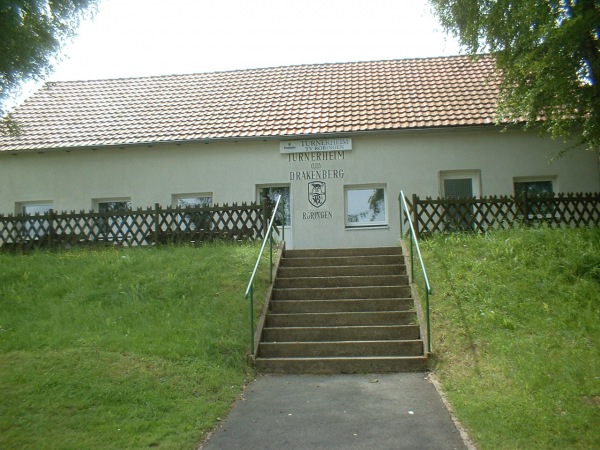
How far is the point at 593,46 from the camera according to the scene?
1052 cm

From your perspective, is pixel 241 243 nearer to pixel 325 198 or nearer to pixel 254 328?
pixel 325 198

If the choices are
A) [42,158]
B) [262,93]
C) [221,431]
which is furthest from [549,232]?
[42,158]

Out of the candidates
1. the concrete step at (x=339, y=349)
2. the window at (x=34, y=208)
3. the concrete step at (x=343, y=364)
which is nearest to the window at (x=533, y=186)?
Answer: the concrete step at (x=339, y=349)

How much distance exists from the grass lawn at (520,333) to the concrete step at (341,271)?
0.76m

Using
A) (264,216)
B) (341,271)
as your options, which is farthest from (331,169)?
(341,271)

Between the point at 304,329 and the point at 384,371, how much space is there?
1574 millimetres

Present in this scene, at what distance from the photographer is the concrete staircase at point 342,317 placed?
8227 millimetres

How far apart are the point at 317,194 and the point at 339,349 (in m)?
6.97

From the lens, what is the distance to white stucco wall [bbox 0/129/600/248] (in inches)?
573

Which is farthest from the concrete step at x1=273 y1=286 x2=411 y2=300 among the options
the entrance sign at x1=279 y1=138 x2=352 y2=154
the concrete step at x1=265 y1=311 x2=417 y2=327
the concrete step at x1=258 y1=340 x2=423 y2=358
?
the entrance sign at x1=279 y1=138 x2=352 y2=154

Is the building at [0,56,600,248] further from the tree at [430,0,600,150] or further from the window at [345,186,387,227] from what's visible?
the tree at [430,0,600,150]

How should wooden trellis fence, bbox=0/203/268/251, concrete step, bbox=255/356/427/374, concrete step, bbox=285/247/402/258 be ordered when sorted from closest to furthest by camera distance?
concrete step, bbox=255/356/427/374 → concrete step, bbox=285/247/402/258 → wooden trellis fence, bbox=0/203/268/251

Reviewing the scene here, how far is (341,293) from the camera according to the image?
34.0 feet

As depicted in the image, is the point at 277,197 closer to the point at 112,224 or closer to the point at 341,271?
the point at 112,224
